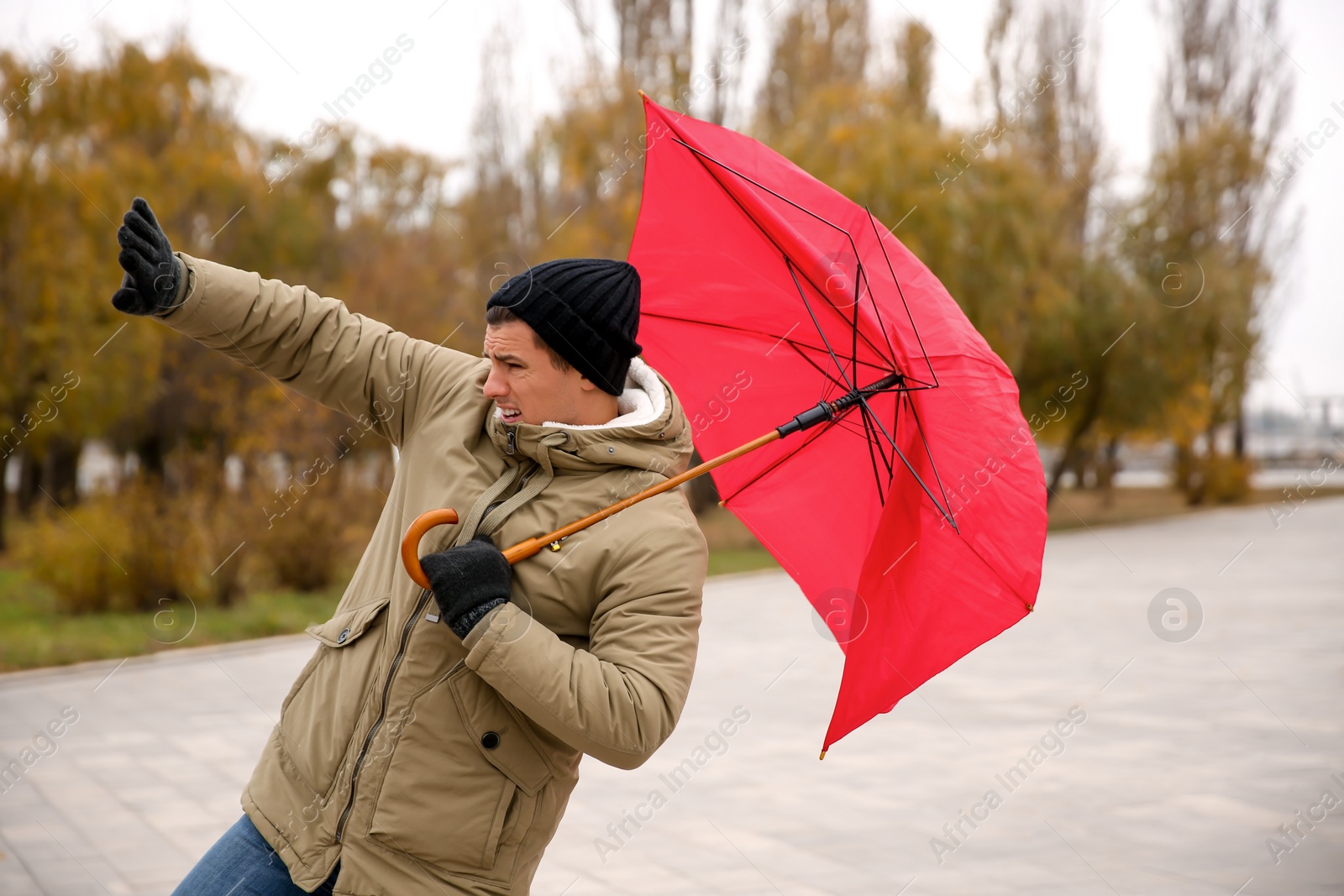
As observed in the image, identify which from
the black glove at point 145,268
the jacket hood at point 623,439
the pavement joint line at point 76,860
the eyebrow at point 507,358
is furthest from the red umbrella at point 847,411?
the pavement joint line at point 76,860

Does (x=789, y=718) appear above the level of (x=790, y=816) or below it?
below

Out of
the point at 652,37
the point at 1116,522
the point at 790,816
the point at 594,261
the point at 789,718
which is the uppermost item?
the point at 652,37

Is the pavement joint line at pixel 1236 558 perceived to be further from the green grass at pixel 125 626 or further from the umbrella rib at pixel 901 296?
the umbrella rib at pixel 901 296

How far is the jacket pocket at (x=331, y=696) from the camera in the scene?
6.27 feet

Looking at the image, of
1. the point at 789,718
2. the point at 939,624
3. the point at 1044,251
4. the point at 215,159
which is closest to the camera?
the point at 939,624

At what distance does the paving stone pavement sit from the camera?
4496 mm

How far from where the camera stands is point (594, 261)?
2.11 meters

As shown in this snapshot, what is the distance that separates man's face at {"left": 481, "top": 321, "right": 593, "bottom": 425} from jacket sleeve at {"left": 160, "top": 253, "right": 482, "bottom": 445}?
0.53ft

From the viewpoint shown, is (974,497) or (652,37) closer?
(974,497)

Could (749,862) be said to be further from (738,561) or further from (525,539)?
(738,561)

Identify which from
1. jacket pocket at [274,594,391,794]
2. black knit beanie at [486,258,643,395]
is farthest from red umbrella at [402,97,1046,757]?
jacket pocket at [274,594,391,794]

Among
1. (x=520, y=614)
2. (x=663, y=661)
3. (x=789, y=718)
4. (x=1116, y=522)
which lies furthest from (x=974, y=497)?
(x=1116, y=522)

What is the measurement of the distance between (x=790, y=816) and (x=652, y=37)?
17112 millimetres

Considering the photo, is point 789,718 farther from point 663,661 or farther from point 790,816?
point 663,661
